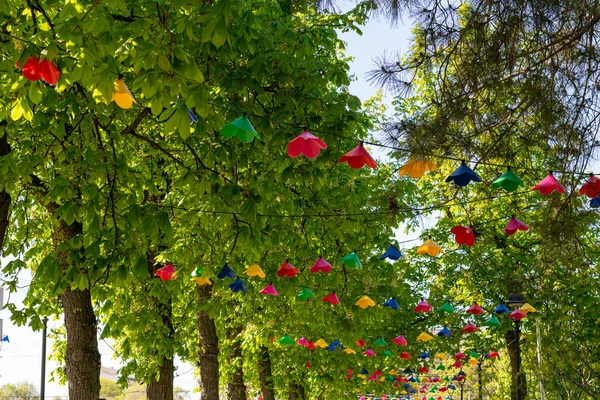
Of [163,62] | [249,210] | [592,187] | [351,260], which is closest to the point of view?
[163,62]

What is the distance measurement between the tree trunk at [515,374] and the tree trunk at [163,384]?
870 centimetres

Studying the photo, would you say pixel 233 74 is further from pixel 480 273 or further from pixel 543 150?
pixel 480 273

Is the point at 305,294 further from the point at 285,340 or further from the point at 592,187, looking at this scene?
the point at 592,187

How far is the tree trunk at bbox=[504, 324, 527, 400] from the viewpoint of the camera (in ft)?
61.3

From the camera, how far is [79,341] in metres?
10.1

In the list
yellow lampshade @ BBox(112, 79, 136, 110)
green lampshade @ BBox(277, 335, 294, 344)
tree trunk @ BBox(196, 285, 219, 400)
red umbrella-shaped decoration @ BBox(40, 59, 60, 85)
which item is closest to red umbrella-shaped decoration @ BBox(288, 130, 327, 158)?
yellow lampshade @ BBox(112, 79, 136, 110)

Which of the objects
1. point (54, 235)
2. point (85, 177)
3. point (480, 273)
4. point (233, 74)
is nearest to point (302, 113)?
point (233, 74)

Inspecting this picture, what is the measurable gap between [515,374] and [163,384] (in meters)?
9.99

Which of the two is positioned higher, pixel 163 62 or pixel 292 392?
pixel 163 62

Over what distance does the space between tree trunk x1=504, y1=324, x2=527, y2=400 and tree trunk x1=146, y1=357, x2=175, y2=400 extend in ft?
28.5

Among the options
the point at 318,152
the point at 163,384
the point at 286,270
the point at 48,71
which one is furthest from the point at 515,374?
the point at 48,71

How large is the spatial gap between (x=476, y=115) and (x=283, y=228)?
4260 mm

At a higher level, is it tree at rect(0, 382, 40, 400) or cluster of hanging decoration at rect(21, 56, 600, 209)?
tree at rect(0, 382, 40, 400)

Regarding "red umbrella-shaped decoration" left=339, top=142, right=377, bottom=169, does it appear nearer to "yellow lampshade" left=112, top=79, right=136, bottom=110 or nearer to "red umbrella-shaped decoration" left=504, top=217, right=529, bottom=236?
"yellow lampshade" left=112, top=79, right=136, bottom=110
